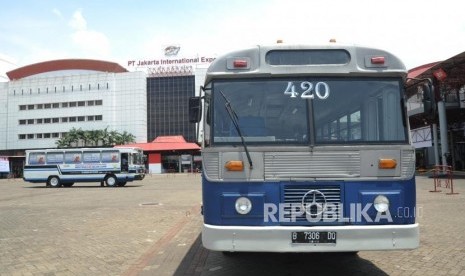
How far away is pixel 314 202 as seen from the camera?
5.30 m

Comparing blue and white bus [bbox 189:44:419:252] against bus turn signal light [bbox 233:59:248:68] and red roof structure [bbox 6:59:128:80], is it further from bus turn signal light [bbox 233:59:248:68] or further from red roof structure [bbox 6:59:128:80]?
red roof structure [bbox 6:59:128:80]

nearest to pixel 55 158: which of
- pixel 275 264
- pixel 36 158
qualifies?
pixel 36 158

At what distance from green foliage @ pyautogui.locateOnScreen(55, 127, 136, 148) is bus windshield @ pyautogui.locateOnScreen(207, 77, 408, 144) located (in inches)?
3188

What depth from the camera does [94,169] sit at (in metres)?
34.7

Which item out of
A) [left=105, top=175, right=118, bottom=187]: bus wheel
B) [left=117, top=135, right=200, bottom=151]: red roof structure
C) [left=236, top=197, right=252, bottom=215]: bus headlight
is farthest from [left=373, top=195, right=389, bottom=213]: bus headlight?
[left=117, top=135, right=200, bottom=151]: red roof structure

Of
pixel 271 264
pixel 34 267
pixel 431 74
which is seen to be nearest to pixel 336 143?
pixel 271 264

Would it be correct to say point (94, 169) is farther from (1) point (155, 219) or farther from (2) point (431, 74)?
(2) point (431, 74)

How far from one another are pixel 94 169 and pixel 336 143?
31.6 meters

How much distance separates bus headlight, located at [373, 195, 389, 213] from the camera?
17.5 ft

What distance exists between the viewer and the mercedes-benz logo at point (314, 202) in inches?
208

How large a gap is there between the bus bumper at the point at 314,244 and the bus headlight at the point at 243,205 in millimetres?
199

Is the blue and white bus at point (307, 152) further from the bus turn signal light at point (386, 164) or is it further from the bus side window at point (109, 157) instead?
the bus side window at point (109, 157)

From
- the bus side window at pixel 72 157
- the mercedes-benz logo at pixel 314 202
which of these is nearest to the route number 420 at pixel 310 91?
the mercedes-benz logo at pixel 314 202

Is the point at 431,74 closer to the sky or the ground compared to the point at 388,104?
closer to the sky
